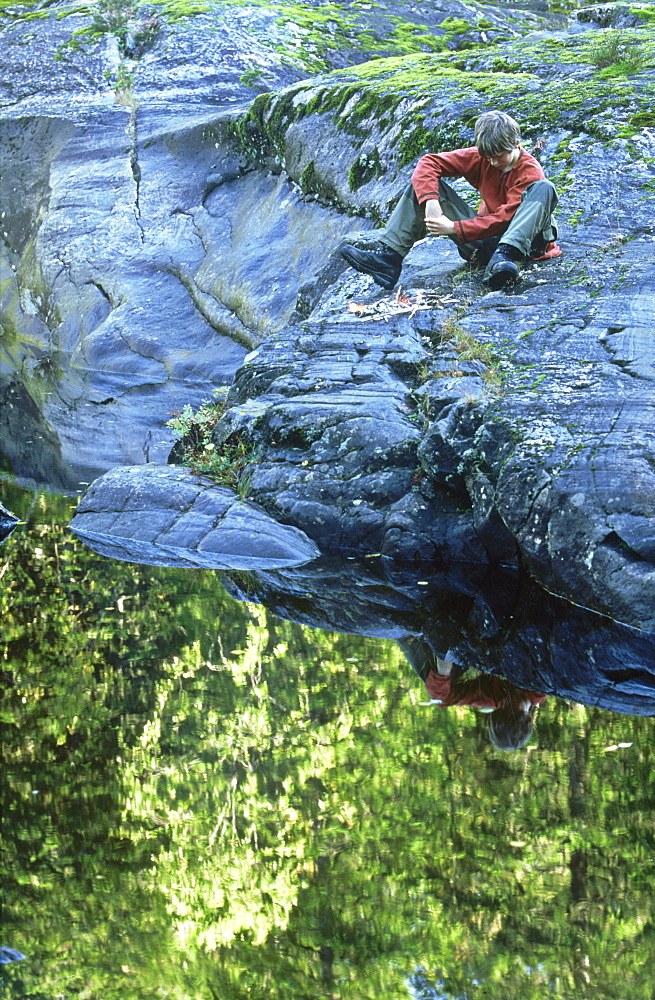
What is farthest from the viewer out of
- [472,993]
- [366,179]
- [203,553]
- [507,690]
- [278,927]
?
[366,179]

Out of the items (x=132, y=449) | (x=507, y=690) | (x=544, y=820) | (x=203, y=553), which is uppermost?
(x=544, y=820)

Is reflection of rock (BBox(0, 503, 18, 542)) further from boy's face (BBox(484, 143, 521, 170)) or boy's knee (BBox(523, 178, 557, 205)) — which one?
boy's knee (BBox(523, 178, 557, 205))

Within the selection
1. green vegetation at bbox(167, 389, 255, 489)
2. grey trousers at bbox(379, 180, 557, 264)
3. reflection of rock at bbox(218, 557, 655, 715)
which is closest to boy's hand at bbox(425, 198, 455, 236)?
grey trousers at bbox(379, 180, 557, 264)

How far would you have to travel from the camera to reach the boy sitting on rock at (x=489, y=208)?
9328mm

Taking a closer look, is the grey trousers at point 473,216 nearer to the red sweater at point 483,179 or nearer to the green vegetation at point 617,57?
the red sweater at point 483,179

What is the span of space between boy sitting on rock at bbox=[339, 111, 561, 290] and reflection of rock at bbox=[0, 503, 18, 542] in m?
4.30

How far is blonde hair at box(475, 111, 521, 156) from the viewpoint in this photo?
9.20m

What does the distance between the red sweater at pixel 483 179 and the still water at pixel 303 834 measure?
5.13 meters

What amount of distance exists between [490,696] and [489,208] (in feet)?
19.2

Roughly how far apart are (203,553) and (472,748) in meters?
3.57

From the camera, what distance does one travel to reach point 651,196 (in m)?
10.8

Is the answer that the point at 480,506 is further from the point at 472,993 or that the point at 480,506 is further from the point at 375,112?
the point at 375,112

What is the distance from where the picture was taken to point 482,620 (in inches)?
264

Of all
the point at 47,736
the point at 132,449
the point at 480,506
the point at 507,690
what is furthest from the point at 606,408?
the point at 132,449
